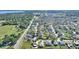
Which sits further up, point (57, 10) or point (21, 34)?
point (57, 10)
